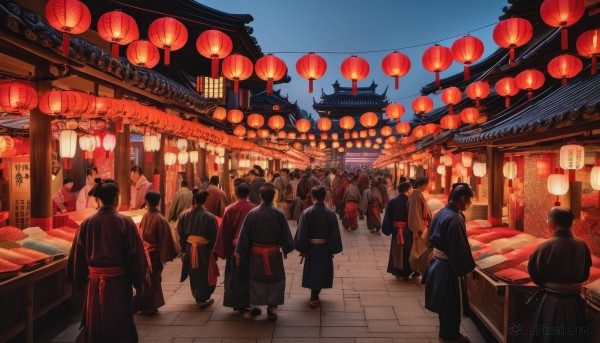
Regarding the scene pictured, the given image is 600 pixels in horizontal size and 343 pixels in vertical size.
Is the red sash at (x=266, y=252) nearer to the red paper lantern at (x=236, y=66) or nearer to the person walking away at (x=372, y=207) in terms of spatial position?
the red paper lantern at (x=236, y=66)

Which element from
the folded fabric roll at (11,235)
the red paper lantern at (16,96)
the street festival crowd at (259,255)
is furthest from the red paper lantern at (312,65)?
the folded fabric roll at (11,235)

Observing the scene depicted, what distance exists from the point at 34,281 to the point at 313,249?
4.03m

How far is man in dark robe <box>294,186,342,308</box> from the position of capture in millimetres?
7047

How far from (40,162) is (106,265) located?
2890 millimetres

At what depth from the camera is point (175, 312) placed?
6.61 m

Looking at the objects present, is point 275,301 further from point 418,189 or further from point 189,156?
point 189,156

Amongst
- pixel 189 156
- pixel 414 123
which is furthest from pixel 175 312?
pixel 414 123

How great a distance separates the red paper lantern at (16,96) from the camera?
6.17m

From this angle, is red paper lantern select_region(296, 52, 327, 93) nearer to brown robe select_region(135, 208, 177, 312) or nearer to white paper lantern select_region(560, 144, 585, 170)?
brown robe select_region(135, 208, 177, 312)

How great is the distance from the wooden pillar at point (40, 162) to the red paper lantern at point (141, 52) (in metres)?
2.16

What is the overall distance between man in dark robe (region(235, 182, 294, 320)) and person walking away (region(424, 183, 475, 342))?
2139 mm

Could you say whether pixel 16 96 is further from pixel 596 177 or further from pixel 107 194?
pixel 596 177

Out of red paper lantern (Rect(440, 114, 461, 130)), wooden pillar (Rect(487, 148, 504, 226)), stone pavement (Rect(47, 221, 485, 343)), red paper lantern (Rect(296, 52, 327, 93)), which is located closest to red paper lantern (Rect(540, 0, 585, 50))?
wooden pillar (Rect(487, 148, 504, 226))

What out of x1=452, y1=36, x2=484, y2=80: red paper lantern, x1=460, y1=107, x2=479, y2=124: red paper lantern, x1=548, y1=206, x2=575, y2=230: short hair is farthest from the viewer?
x1=460, y1=107, x2=479, y2=124: red paper lantern
